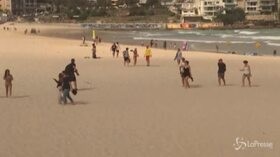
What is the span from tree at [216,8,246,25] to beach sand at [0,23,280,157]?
149 m

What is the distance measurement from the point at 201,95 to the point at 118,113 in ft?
13.8

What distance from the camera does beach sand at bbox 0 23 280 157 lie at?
32.4ft

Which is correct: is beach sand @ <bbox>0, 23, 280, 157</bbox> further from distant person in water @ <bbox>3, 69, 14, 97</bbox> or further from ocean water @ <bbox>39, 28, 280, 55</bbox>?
ocean water @ <bbox>39, 28, 280, 55</bbox>

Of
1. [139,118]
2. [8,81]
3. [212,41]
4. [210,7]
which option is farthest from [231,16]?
[139,118]

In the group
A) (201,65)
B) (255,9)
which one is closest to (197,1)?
(255,9)

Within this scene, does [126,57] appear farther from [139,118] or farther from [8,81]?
[139,118]

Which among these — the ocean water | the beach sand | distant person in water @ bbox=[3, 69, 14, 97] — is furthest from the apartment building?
distant person in water @ bbox=[3, 69, 14, 97]

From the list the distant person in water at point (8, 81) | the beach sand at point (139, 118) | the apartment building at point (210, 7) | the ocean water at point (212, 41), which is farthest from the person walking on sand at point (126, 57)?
the apartment building at point (210, 7)

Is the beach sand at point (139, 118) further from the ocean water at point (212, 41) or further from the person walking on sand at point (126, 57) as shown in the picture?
the ocean water at point (212, 41)

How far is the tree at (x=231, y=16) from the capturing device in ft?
554

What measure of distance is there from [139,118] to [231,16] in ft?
528

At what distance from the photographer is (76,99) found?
1609 centimetres

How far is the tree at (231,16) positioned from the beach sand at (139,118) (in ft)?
489

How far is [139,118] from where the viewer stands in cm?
1290
